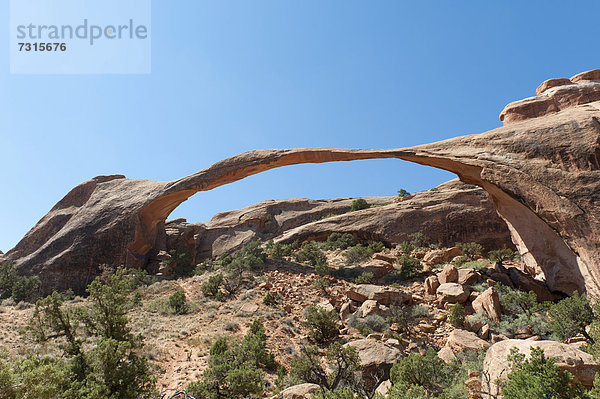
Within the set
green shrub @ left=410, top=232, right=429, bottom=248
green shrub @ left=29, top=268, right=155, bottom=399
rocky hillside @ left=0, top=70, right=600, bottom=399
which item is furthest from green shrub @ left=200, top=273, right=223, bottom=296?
green shrub @ left=410, top=232, right=429, bottom=248

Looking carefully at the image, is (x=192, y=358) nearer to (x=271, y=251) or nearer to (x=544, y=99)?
(x=271, y=251)

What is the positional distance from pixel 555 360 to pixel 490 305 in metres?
6.06


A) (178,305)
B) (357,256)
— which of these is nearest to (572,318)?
(357,256)

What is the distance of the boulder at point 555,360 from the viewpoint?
4.30m

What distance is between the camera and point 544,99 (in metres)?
12.7

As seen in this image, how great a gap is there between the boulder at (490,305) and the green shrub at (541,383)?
5.99 metres

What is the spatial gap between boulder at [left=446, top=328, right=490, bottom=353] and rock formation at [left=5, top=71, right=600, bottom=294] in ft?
9.81

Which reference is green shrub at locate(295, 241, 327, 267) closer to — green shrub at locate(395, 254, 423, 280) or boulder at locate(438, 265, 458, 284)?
green shrub at locate(395, 254, 423, 280)

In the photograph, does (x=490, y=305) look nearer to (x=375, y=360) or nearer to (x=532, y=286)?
(x=532, y=286)

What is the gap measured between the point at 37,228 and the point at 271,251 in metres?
15.9

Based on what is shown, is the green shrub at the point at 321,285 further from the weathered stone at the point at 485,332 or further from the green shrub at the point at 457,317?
the weathered stone at the point at 485,332

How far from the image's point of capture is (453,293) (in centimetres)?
1113

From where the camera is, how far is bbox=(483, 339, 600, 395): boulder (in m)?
4.30

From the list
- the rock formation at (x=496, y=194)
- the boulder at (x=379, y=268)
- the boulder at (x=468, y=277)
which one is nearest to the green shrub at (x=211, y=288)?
the rock formation at (x=496, y=194)
